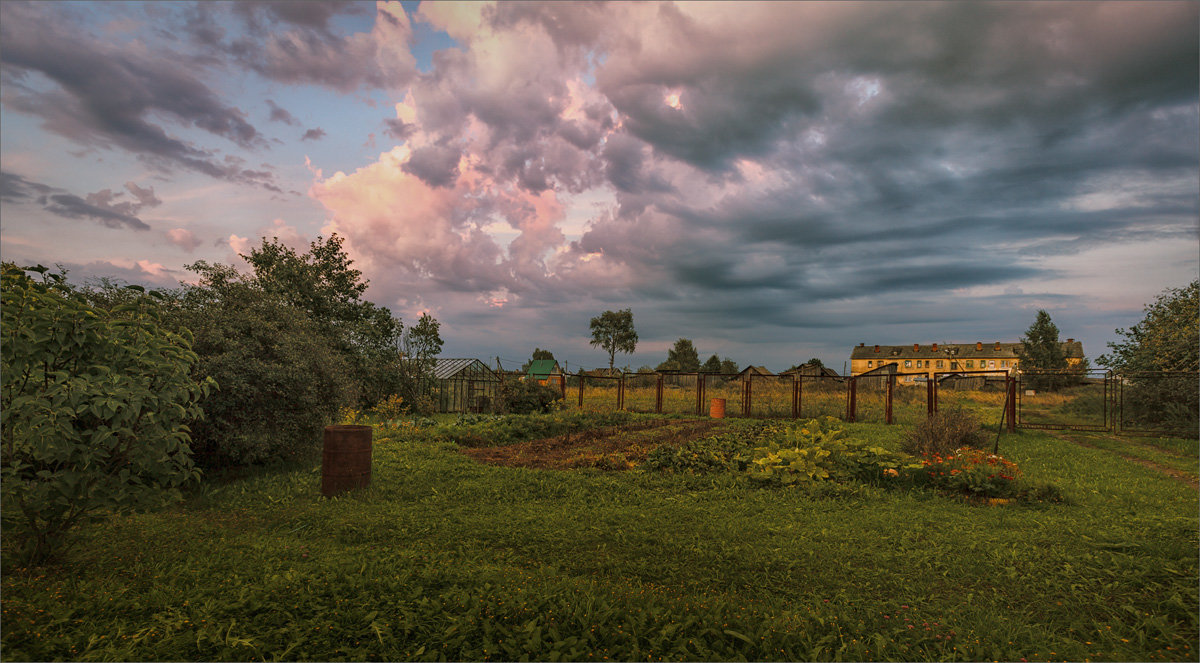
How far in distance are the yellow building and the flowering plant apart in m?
72.0

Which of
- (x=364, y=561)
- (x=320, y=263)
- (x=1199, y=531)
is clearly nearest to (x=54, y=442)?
(x=364, y=561)

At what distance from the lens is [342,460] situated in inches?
289

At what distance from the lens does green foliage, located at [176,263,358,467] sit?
7918 mm

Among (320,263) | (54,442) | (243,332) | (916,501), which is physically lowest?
(916,501)

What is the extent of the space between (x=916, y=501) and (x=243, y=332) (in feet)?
34.0

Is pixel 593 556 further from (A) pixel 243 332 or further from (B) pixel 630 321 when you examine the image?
(B) pixel 630 321

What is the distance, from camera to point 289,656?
3.28 metres

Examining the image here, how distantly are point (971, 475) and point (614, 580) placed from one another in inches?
240

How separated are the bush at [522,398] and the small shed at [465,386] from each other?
252cm

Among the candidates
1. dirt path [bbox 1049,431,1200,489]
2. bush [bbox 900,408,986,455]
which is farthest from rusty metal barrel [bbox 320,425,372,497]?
dirt path [bbox 1049,431,1200,489]

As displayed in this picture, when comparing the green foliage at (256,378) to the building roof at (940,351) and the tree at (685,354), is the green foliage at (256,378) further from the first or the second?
the building roof at (940,351)

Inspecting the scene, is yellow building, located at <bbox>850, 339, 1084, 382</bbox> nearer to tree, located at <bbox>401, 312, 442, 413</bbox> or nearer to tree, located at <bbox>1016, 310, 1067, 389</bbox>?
tree, located at <bbox>1016, 310, 1067, 389</bbox>

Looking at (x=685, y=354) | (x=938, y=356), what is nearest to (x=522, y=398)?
(x=685, y=354)

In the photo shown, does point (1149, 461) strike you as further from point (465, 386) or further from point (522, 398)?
point (465, 386)
